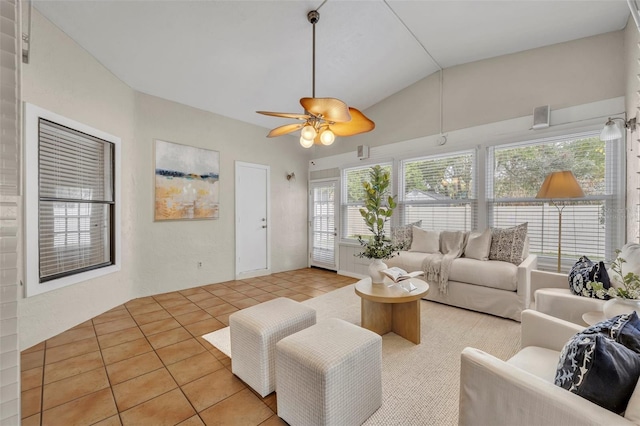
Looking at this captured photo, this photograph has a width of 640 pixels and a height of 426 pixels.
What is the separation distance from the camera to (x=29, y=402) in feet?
5.93

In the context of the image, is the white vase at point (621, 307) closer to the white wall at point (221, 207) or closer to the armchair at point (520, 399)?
the armchair at point (520, 399)

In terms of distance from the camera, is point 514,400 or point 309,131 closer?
point 514,400

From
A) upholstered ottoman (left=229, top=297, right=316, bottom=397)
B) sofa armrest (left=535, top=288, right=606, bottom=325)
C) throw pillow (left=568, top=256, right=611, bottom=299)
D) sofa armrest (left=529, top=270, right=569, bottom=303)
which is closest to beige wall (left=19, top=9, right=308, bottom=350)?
upholstered ottoman (left=229, top=297, right=316, bottom=397)

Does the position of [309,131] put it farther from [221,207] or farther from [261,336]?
[221,207]

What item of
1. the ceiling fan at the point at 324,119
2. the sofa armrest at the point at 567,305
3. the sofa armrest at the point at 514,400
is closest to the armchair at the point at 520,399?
the sofa armrest at the point at 514,400

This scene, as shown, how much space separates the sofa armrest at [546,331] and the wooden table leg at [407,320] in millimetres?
919

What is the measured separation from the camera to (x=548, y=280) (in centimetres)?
266

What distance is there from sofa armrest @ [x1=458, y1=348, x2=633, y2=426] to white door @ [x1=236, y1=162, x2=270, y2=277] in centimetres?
428

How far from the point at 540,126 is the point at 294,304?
11.9 ft

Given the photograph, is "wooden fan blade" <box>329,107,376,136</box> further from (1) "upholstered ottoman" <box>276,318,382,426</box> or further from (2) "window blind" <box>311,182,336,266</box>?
(2) "window blind" <box>311,182,336,266</box>

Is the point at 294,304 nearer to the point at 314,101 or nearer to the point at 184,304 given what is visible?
the point at 314,101

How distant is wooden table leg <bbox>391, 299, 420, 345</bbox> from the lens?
2547mm

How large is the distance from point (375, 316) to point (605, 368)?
189 cm

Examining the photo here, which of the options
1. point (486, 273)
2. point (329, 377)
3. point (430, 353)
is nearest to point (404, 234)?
point (486, 273)
